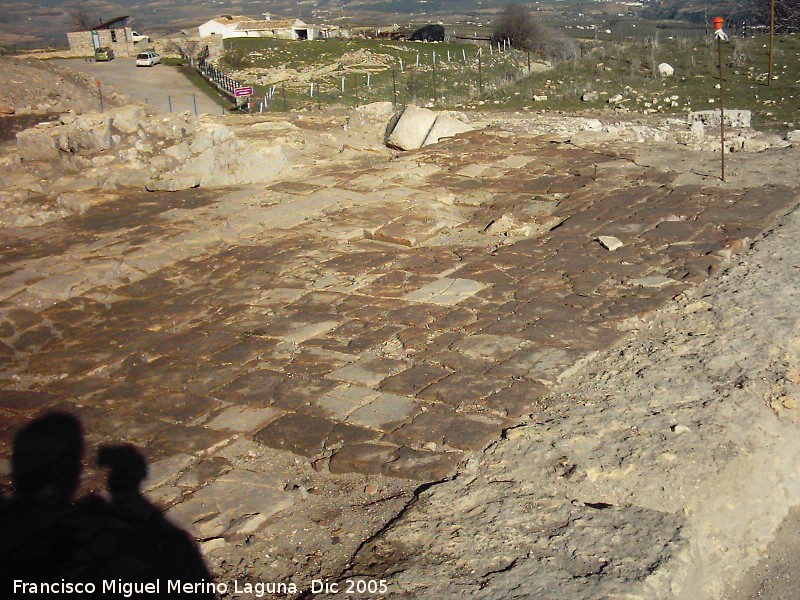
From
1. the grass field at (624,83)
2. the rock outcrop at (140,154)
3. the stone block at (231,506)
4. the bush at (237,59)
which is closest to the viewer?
the stone block at (231,506)

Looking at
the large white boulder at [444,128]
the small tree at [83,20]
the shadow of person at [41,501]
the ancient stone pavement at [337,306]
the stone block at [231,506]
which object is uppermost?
the small tree at [83,20]

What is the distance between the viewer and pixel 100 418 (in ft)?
19.0

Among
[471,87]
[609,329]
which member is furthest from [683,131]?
[471,87]

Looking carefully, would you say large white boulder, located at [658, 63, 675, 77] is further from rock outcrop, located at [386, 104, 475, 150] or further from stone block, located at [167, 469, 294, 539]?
stone block, located at [167, 469, 294, 539]

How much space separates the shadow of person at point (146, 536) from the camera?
4.05 meters

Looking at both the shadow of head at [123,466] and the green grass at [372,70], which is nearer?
the shadow of head at [123,466]

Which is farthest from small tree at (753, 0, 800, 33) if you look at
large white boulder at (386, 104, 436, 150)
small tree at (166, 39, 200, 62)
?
small tree at (166, 39, 200, 62)

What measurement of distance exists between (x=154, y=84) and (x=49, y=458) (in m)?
26.8

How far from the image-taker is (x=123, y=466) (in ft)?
16.9

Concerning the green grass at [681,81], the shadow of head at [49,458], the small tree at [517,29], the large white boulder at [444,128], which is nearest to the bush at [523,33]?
the small tree at [517,29]

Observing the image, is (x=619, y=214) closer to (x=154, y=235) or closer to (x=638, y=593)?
(x=154, y=235)

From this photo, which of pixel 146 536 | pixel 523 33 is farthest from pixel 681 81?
pixel 523 33

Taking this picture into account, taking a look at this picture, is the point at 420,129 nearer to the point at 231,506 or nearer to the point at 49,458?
the point at 49,458

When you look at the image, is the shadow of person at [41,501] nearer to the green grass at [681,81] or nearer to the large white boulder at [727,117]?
the large white boulder at [727,117]
